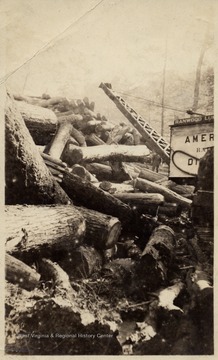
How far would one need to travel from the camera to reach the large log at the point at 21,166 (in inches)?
136

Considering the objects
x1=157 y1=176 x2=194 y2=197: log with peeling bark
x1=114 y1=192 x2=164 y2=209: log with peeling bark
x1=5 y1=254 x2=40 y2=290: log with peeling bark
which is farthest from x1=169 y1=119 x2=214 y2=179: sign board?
x1=5 y1=254 x2=40 y2=290: log with peeling bark

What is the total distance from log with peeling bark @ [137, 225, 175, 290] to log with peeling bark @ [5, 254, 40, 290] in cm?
96

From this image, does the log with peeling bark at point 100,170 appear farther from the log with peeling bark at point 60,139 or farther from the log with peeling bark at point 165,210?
the log with peeling bark at point 165,210

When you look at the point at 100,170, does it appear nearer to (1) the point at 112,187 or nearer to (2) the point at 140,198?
(1) the point at 112,187

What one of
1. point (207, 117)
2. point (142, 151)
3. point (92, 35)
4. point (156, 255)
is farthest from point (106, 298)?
point (92, 35)

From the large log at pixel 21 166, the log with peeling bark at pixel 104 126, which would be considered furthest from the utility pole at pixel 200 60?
the large log at pixel 21 166

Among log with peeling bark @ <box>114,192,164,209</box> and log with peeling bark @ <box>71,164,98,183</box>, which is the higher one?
log with peeling bark @ <box>71,164,98,183</box>

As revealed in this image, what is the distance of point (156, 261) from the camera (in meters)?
3.37

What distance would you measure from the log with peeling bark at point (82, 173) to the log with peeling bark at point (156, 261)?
880mm

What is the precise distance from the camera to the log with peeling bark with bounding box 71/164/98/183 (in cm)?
377

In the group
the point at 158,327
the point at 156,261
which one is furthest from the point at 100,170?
the point at 158,327

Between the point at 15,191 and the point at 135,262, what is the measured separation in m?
1.34

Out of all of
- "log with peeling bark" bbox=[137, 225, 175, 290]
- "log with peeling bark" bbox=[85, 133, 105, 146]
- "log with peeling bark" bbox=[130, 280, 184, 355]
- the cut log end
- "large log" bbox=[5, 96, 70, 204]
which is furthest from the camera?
"log with peeling bark" bbox=[85, 133, 105, 146]

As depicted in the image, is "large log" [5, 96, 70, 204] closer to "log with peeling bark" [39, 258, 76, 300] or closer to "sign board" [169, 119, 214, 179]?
"log with peeling bark" [39, 258, 76, 300]
